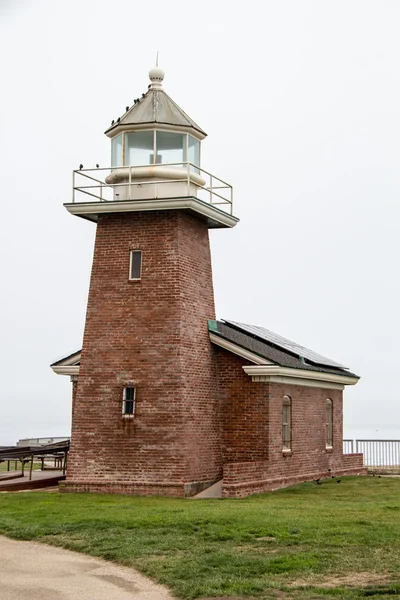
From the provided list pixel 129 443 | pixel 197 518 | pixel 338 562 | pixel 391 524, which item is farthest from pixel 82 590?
pixel 129 443

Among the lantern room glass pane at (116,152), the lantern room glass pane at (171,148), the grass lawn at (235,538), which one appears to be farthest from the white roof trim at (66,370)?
the lantern room glass pane at (171,148)

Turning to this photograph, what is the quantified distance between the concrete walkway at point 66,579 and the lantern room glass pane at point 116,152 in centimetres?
1206

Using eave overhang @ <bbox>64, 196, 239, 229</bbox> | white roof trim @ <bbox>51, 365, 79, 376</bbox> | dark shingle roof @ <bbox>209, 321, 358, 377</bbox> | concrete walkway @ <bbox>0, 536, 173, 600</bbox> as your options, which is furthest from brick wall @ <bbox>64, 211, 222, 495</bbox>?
concrete walkway @ <bbox>0, 536, 173, 600</bbox>

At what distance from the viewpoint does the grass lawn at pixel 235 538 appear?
11.5m

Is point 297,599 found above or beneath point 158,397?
beneath

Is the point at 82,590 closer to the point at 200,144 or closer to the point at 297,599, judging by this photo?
the point at 297,599

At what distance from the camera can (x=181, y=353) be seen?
22.6 m

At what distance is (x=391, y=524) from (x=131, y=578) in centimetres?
547

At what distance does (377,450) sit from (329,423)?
8613mm

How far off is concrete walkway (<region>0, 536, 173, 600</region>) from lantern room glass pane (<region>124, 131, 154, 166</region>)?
11875mm

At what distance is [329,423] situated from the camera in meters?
30.3

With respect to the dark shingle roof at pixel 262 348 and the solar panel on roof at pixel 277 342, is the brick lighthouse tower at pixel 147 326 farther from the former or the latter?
the solar panel on roof at pixel 277 342

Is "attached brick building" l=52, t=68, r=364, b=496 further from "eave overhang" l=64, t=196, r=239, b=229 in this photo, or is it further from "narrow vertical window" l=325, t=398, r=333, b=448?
"narrow vertical window" l=325, t=398, r=333, b=448

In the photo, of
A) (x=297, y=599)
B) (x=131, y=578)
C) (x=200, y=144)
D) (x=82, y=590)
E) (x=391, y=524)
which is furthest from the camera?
(x=200, y=144)
